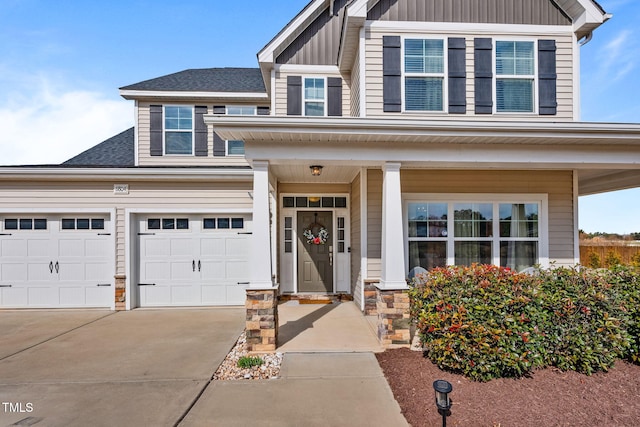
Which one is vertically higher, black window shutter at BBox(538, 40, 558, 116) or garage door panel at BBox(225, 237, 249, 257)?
black window shutter at BBox(538, 40, 558, 116)

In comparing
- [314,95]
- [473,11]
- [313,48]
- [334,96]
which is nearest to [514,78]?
[473,11]

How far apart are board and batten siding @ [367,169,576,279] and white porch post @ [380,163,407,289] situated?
57.4 inches

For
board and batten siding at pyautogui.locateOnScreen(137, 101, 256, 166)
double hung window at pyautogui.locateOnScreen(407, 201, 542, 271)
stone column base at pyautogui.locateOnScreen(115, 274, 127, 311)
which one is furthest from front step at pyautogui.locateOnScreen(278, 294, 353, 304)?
board and batten siding at pyautogui.locateOnScreen(137, 101, 256, 166)

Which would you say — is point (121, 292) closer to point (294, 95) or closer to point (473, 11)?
point (294, 95)

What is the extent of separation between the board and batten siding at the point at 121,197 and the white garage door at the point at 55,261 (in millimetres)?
258

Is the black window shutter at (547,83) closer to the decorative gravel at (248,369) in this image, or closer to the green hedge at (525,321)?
the green hedge at (525,321)

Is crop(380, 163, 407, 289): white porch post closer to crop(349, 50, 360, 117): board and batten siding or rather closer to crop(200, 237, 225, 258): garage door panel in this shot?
crop(349, 50, 360, 117): board and batten siding

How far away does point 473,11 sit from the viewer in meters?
5.84

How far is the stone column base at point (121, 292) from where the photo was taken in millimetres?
6727

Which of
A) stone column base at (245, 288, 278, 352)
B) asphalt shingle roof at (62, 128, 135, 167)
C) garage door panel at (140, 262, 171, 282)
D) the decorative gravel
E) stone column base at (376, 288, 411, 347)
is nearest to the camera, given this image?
the decorative gravel

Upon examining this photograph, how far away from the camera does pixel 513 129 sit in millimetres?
4367

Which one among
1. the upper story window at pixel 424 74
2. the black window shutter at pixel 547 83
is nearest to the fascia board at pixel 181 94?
the upper story window at pixel 424 74

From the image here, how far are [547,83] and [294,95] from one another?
459 centimetres

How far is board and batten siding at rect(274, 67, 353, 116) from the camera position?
6.99 m
